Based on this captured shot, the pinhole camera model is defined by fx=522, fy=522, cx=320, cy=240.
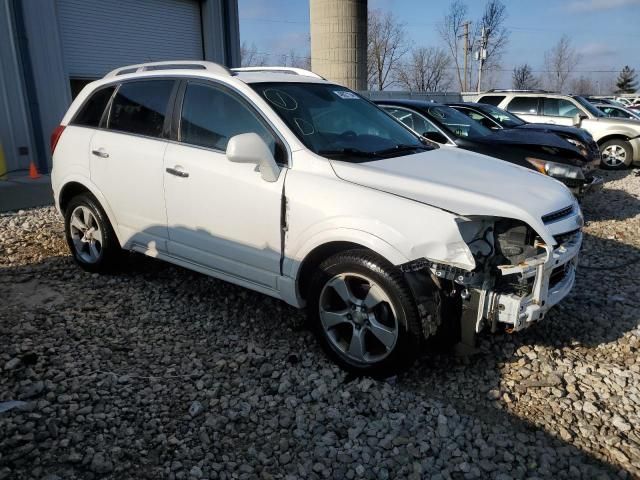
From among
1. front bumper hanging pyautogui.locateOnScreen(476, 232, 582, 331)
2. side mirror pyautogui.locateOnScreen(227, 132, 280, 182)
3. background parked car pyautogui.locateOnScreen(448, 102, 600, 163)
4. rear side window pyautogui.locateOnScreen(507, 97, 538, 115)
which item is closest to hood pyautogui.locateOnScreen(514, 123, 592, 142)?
background parked car pyautogui.locateOnScreen(448, 102, 600, 163)

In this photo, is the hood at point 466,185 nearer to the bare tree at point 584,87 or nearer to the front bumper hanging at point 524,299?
the front bumper hanging at point 524,299

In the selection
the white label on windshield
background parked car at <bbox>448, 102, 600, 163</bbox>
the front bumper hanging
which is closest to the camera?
the front bumper hanging

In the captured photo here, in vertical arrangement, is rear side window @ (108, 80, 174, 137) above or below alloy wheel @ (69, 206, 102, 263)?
above

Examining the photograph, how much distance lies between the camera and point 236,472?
8.40 ft

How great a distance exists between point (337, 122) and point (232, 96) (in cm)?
80

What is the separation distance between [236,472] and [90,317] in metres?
2.18

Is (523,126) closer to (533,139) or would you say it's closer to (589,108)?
(533,139)

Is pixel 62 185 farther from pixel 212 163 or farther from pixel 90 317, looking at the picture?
pixel 212 163

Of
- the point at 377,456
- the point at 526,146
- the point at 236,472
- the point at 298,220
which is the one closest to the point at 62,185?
the point at 298,220

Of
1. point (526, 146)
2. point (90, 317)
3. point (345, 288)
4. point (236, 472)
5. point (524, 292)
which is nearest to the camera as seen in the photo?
point (236, 472)

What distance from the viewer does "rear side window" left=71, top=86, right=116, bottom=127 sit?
467 cm

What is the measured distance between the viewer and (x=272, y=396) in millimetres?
3186

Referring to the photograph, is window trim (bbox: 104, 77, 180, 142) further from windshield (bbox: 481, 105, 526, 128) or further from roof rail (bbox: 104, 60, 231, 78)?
windshield (bbox: 481, 105, 526, 128)

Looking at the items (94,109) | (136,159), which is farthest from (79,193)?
(136,159)
